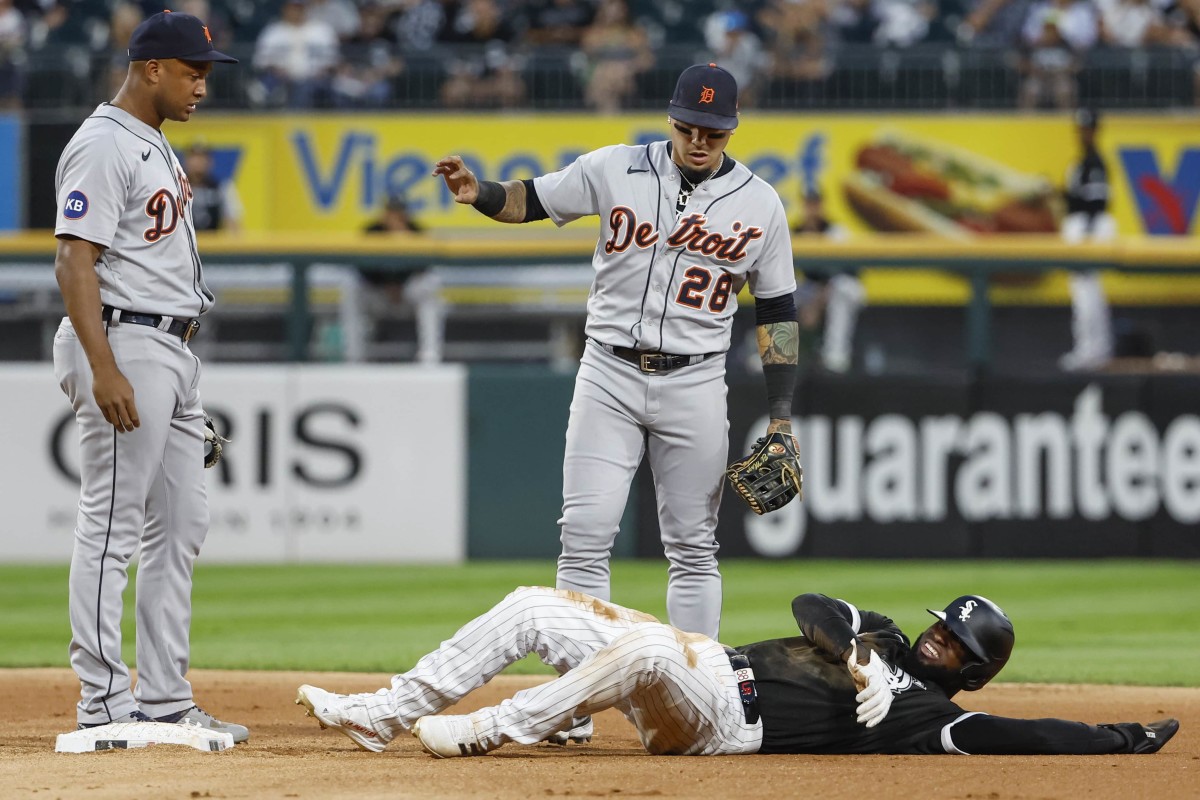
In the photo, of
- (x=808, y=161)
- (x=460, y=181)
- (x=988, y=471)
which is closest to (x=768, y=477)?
(x=460, y=181)

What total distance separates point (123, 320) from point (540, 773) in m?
1.68

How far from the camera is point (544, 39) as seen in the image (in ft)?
47.4

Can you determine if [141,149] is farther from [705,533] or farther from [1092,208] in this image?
[1092,208]

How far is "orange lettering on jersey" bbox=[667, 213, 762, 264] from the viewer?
533cm

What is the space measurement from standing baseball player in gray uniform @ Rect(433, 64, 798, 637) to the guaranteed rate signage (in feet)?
16.8

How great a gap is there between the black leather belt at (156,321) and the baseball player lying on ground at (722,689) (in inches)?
42.2

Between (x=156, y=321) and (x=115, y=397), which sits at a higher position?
(x=156, y=321)

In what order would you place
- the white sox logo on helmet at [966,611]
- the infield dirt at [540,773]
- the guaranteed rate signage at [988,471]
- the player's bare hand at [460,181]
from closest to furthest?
the infield dirt at [540,773] → the white sox logo on helmet at [966,611] → the player's bare hand at [460,181] → the guaranteed rate signage at [988,471]

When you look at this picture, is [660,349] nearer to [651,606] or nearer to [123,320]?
[123,320]

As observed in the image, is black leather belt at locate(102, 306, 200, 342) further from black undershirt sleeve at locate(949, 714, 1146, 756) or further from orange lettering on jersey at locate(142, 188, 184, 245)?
black undershirt sleeve at locate(949, 714, 1146, 756)

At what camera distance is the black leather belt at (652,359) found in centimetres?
533

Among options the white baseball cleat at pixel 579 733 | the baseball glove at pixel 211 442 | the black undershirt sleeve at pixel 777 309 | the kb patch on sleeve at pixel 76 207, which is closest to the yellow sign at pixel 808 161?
the black undershirt sleeve at pixel 777 309

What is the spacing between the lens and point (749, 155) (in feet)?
44.4

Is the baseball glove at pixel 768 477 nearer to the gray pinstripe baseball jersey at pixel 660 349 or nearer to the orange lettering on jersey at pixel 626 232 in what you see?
the gray pinstripe baseball jersey at pixel 660 349
